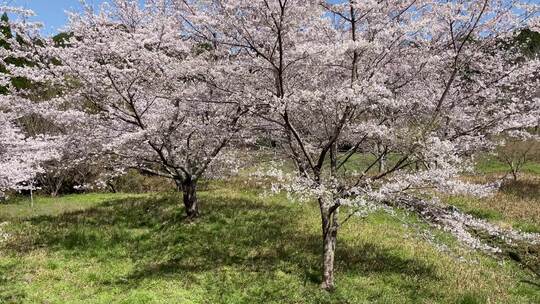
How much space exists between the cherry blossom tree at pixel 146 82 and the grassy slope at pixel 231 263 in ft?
8.17

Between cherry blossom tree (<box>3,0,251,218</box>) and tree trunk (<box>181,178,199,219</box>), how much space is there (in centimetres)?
4

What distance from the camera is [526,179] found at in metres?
27.3

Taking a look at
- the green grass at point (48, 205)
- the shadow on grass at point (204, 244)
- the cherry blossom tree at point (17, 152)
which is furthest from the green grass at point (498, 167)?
the cherry blossom tree at point (17, 152)

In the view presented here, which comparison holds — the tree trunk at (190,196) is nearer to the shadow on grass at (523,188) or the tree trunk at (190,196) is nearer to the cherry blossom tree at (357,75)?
the cherry blossom tree at (357,75)

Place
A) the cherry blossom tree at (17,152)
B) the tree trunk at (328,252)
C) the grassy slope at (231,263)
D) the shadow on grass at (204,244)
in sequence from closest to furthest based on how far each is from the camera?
the grassy slope at (231,263), the tree trunk at (328,252), the shadow on grass at (204,244), the cherry blossom tree at (17,152)

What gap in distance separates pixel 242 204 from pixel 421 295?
9.97 m

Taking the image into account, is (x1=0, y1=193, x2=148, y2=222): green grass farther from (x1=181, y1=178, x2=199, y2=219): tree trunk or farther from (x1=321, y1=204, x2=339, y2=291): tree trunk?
(x1=321, y1=204, x2=339, y2=291): tree trunk

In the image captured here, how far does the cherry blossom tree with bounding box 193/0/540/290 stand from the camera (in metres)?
10.9

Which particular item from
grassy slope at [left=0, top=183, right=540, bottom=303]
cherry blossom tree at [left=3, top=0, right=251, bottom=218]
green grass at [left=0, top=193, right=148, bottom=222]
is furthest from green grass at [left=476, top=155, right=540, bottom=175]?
green grass at [left=0, top=193, right=148, bottom=222]

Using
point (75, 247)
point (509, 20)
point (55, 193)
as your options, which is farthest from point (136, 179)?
point (509, 20)

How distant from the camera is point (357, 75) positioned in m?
12.5

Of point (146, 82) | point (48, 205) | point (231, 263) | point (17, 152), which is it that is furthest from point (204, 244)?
point (48, 205)

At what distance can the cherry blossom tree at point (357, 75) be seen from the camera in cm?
1094

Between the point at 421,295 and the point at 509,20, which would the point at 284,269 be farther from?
the point at 509,20
